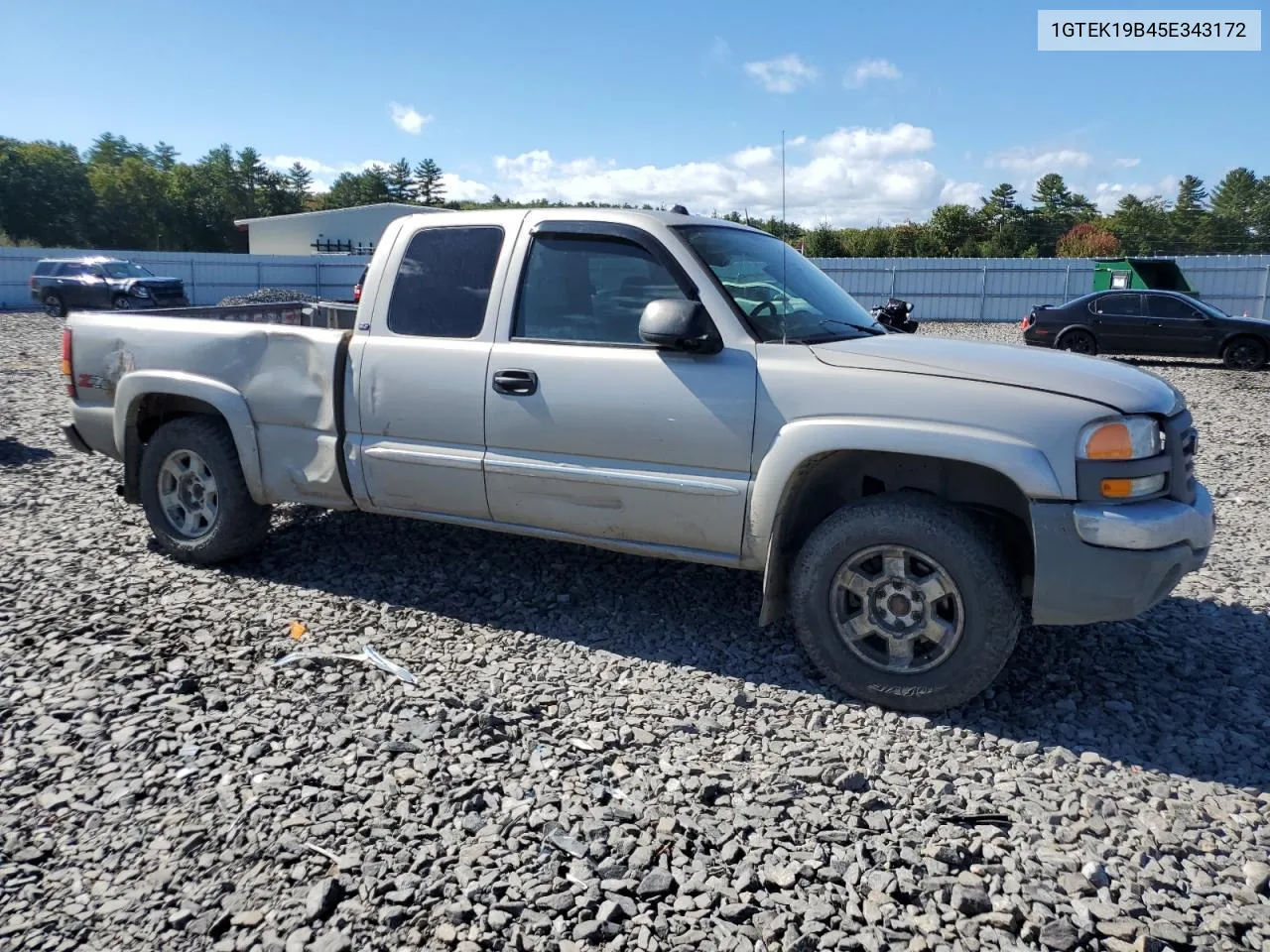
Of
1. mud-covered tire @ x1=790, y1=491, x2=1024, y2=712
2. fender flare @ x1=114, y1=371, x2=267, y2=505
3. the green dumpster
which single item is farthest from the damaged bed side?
the green dumpster

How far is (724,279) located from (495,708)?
83.0 inches

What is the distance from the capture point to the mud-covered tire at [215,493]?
5184 millimetres

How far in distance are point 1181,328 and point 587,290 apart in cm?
1667

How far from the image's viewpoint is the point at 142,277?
83.4 feet

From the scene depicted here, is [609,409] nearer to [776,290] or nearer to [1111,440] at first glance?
[776,290]

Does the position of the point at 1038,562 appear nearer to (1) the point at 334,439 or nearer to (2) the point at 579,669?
(2) the point at 579,669

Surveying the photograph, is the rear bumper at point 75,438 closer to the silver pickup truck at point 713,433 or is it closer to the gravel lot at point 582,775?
the silver pickup truck at point 713,433

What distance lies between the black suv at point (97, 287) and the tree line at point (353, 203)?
25.8 meters

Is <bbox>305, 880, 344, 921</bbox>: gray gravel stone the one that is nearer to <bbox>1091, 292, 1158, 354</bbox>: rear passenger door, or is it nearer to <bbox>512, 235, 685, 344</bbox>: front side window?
<bbox>512, 235, 685, 344</bbox>: front side window

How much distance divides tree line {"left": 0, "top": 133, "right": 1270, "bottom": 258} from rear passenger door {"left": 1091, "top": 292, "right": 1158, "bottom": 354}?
23131 mm

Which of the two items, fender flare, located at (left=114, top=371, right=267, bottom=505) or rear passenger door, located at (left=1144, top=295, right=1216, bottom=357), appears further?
rear passenger door, located at (left=1144, top=295, right=1216, bottom=357)

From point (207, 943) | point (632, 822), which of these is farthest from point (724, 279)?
point (207, 943)

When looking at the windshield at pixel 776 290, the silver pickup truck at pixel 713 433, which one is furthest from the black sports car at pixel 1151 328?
the silver pickup truck at pixel 713 433

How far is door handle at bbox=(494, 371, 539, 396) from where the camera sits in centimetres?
430
